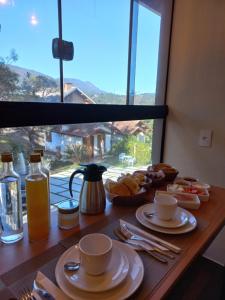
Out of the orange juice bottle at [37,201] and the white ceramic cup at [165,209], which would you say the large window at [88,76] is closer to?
the orange juice bottle at [37,201]

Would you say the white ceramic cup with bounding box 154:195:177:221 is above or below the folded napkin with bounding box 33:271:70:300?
above

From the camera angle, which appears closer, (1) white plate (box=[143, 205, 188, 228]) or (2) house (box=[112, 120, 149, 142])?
(1) white plate (box=[143, 205, 188, 228])

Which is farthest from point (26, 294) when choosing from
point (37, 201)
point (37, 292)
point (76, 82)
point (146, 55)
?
point (146, 55)

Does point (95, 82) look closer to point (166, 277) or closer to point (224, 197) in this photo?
point (224, 197)

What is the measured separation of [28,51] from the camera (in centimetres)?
106

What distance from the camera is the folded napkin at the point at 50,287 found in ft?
1.66

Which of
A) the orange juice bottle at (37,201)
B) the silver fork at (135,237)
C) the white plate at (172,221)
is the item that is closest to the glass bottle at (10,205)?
the orange juice bottle at (37,201)

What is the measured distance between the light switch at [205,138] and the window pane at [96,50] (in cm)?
68

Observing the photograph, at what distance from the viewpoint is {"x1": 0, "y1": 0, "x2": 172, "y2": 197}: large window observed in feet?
3.32

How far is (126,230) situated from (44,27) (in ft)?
3.37

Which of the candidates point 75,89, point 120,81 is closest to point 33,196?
point 75,89

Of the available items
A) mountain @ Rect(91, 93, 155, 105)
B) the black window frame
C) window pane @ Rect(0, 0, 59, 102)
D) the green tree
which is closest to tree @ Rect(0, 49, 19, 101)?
window pane @ Rect(0, 0, 59, 102)

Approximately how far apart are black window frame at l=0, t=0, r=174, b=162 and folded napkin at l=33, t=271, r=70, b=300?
59cm

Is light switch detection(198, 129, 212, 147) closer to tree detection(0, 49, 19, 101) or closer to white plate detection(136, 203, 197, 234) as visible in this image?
white plate detection(136, 203, 197, 234)
